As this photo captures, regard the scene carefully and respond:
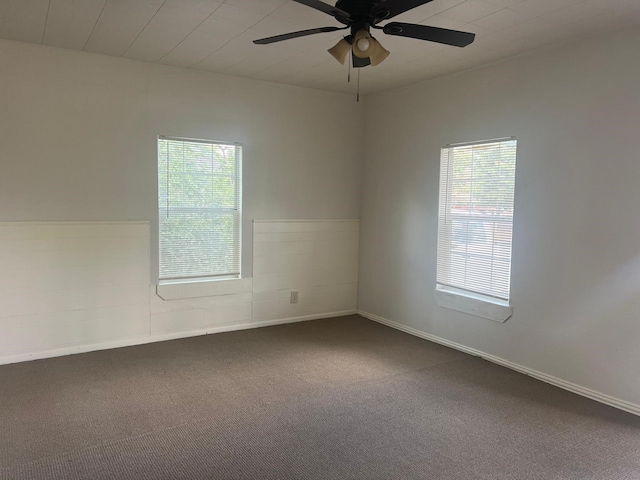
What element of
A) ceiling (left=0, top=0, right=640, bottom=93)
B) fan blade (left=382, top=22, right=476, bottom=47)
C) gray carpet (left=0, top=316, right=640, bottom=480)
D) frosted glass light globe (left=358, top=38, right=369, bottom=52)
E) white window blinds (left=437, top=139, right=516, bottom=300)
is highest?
ceiling (left=0, top=0, right=640, bottom=93)

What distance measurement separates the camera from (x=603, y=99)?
10.5 feet

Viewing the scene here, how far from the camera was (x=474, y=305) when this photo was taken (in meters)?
4.12

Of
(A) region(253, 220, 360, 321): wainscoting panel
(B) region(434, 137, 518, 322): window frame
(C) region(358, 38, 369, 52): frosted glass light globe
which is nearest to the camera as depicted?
(C) region(358, 38, 369, 52): frosted glass light globe

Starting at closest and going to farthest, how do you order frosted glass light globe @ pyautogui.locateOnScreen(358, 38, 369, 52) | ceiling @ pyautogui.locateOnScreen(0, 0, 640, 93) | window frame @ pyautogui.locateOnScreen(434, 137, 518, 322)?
frosted glass light globe @ pyautogui.locateOnScreen(358, 38, 369, 52) < ceiling @ pyautogui.locateOnScreen(0, 0, 640, 93) < window frame @ pyautogui.locateOnScreen(434, 137, 518, 322)

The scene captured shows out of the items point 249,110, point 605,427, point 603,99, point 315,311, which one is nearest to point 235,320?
point 315,311

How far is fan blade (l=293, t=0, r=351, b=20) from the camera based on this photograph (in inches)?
85.4

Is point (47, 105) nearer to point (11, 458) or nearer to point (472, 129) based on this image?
point (11, 458)

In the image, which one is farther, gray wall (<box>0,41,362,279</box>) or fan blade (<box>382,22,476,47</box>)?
gray wall (<box>0,41,362,279</box>)

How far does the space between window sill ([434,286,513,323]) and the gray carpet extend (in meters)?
0.41

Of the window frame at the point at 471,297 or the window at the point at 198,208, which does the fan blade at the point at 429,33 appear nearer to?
the window frame at the point at 471,297

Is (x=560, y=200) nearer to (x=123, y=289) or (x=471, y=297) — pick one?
(x=471, y=297)

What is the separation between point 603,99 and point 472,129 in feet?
3.54

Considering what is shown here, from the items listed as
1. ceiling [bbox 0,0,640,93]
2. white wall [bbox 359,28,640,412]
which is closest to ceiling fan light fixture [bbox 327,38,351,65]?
ceiling [bbox 0,0,640,93]

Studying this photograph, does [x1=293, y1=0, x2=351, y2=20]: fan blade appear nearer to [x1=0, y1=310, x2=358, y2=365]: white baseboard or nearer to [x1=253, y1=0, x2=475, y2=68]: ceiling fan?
[x1=253, y1=0, x2=475, y2=68]: ceiling fan
